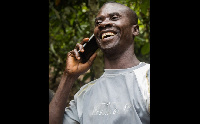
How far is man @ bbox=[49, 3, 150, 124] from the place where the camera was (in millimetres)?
1590

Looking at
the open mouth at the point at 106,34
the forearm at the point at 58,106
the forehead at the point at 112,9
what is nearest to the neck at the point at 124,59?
the open mouth at the point at 106,34

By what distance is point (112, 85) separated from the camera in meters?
1.77

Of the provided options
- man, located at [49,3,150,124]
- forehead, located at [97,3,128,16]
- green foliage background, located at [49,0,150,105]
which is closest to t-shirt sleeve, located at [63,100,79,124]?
man, located at [49,3,150,124]

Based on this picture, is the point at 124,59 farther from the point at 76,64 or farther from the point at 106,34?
the point at 76,64

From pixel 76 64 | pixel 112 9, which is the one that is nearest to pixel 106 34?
pixel 112 9

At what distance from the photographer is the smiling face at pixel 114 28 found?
69.6 inches

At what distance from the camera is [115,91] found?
5.60 feet

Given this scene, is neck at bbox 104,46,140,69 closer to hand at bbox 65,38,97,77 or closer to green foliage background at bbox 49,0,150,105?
hand at bbox 65,38,97,77

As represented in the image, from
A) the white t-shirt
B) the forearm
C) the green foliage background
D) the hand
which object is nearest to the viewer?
the white t-shirt

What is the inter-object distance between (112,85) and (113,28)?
376 mm

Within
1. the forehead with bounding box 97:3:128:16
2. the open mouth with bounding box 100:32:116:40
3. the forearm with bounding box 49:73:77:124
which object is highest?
the forehead with bounding box 97:3:128:16

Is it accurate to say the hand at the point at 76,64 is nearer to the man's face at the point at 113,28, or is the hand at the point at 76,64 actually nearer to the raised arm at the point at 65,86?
the raised arm at the point at 65,86
